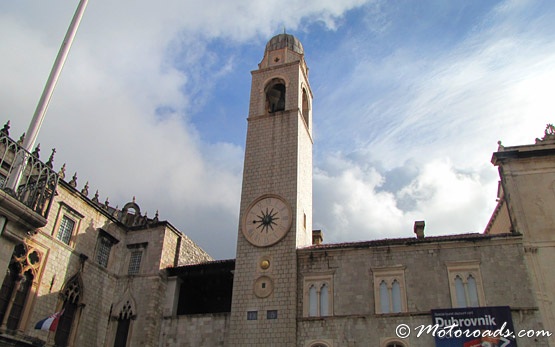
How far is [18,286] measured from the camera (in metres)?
22.5

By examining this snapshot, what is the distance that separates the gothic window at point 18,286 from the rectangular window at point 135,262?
19.4 feet

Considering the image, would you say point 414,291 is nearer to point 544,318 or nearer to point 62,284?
point 544,318

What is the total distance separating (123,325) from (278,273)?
9.31 m

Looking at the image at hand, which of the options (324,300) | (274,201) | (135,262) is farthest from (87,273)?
(324,300)

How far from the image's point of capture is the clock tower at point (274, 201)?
2384 cm

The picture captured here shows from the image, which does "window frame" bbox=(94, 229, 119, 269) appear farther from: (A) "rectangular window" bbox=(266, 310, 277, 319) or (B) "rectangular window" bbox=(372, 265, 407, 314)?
(B) "rectangular window" bbox=(372, 265, 407, 314)

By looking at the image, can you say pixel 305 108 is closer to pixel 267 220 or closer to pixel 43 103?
pixel 267 220

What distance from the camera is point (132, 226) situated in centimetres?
3012

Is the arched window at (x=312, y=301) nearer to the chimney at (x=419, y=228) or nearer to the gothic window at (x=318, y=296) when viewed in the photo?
the gothic window at (x=318, y=296)

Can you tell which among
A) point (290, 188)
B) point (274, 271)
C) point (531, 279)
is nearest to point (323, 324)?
point (274, 271)

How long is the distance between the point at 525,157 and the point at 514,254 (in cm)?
506

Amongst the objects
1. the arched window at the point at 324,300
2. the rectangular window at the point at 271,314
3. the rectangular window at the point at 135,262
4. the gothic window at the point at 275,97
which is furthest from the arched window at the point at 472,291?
the rectangular window at the point at 135,262

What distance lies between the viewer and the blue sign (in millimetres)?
20266

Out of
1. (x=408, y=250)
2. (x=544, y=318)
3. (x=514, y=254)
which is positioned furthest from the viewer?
(x=408, y=250)
